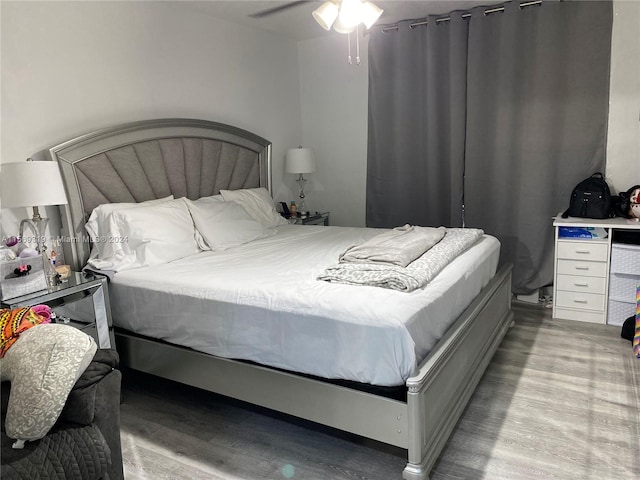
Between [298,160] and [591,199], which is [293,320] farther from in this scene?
[298,160]

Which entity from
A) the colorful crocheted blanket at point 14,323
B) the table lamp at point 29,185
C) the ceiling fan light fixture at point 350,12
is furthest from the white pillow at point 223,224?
the ceiling fan light fixture at point 350,12

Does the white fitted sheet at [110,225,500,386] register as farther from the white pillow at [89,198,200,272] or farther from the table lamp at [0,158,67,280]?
the table lamp at [0,158,67,280]

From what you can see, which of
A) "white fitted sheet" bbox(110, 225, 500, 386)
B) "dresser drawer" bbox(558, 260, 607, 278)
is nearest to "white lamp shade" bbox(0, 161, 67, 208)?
"white fitted sheet" bbox(110, 225, 500, 386)

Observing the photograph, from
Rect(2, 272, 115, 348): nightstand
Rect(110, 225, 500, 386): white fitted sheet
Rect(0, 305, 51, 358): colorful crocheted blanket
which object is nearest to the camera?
Rect(0, 305, 51, 358): colorful crocheted blanket

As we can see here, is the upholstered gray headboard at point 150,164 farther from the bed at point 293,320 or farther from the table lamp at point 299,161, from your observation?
the table lamp at point 299,161

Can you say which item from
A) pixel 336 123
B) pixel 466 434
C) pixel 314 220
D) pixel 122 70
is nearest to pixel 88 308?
pixel 122 70

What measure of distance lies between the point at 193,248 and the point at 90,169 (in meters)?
0.77

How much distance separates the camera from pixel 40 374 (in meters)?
1.46

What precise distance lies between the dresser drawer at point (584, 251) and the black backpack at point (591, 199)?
211 mm

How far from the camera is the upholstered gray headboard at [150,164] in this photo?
2842mm

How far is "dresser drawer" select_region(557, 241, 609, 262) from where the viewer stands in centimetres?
332

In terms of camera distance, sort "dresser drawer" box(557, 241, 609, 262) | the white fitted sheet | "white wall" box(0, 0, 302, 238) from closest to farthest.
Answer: the white fitted sheet < "white wall" box(0, 0, 302, 238) < "dresser drawer" box(557, 241, 609, 262)

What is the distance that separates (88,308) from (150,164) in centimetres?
115

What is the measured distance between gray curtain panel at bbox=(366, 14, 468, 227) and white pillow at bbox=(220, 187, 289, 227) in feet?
3.53
